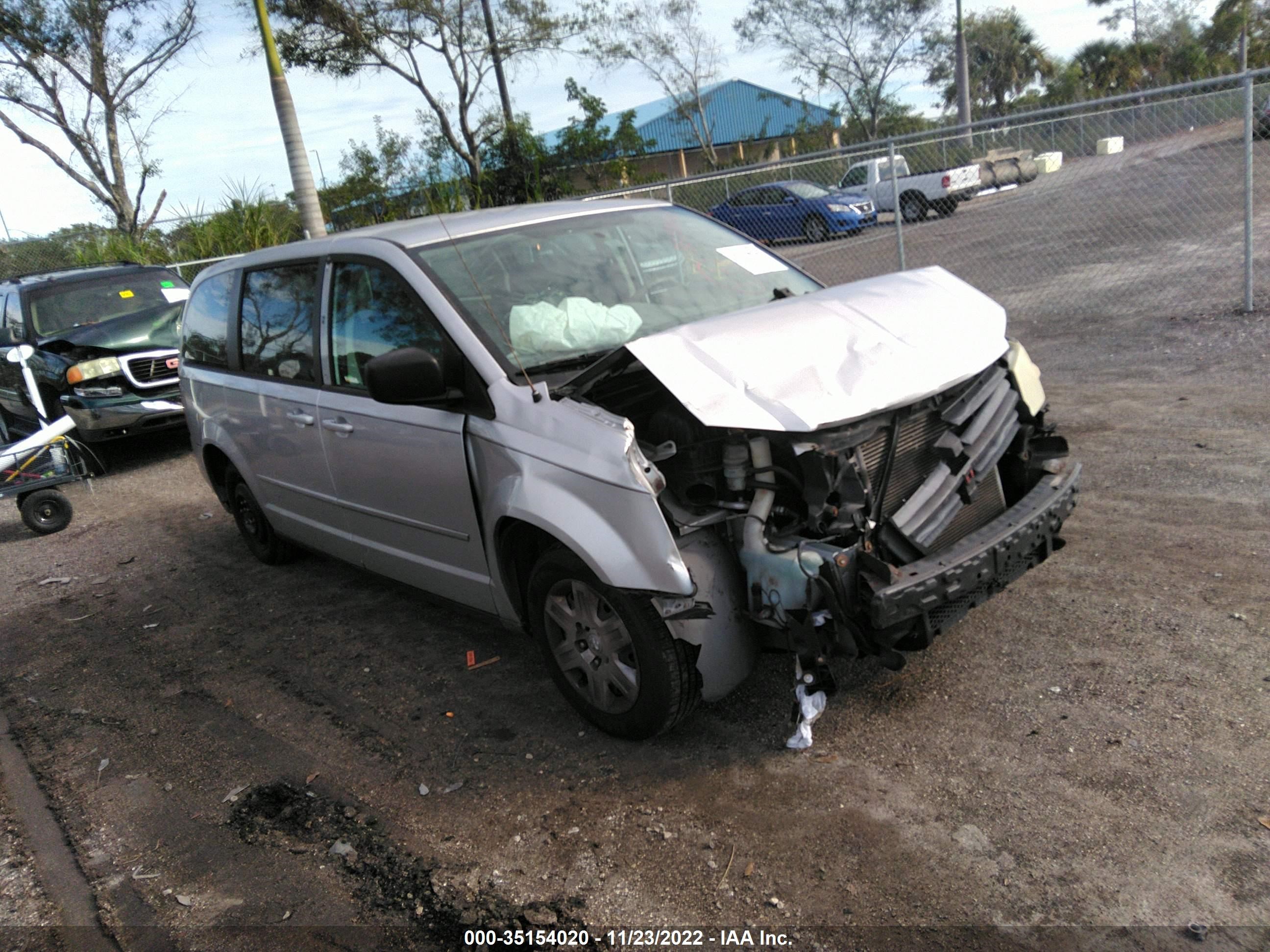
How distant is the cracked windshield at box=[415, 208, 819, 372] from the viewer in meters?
3.96

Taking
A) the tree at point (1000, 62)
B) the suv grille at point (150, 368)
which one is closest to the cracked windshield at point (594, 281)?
the suv grille at point (150, 368)

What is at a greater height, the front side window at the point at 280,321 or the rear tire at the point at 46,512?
the front side window at the point at 280,321

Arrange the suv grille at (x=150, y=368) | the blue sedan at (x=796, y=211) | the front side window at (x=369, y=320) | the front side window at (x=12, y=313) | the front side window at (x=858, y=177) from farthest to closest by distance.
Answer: the front side window at (x=858, y=177), the blue sedan at (x=796, y=211), the front side window at (x=12, y=313), the suv grille at (x=150, y=368), the front side window at (x=369, y=320)

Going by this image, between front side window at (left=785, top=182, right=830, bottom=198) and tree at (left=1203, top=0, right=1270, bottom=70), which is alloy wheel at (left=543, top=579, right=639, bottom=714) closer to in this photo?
front side window at (left=785, top=182, right=830, bottom=198)

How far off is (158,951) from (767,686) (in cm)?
226

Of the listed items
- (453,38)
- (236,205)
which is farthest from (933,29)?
(236,205)

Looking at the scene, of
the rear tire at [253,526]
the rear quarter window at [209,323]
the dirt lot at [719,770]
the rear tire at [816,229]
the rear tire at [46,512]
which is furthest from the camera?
the rear tire at [816,229]

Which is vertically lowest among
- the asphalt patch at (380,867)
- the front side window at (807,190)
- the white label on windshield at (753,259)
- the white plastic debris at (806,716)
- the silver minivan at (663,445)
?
the asphalt patch at (380,867)

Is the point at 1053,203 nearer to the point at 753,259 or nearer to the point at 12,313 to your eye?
the point at 753,259

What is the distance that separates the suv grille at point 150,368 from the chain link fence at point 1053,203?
16.6ft

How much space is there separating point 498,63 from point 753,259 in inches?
1081

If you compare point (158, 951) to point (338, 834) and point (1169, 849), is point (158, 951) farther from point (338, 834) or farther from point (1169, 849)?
point (1169, 849)

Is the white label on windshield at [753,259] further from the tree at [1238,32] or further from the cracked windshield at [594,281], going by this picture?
the tree at [1238,32]

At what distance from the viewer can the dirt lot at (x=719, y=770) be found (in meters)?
2.81
